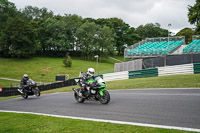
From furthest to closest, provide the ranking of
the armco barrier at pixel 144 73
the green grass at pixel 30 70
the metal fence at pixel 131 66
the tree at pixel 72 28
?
the tree at pixel 72 28, the green grass at pixel 30 70, the metal fence at pixel 131 66, the armco barrier at pixel 144 73

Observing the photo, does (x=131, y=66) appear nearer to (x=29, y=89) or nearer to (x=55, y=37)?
(x=29, y=89)

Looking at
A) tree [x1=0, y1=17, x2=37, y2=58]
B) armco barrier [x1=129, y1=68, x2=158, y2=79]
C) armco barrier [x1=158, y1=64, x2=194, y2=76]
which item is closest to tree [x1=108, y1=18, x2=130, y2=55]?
tree [x1=0, y1=17, x2=37, y2=58]

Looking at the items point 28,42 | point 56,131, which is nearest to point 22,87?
point 56,131

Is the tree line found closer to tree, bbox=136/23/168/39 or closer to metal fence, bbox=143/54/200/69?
tree, bbox=136/23/168/39

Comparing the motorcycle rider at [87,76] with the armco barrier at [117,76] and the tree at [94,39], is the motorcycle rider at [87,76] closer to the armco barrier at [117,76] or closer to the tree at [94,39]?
the armco barrier at [117,76]

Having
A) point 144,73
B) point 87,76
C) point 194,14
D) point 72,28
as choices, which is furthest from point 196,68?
point 72,28

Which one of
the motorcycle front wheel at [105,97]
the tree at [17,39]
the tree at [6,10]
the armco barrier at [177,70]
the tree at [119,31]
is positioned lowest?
the motorcycle front wheel at [105,97]

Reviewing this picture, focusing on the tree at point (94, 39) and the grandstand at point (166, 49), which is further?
the tree at point (94, 39)

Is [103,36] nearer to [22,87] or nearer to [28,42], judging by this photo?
[28,42]

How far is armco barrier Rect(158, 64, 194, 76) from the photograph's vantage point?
21797 millimetres

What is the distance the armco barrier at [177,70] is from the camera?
21797 mm

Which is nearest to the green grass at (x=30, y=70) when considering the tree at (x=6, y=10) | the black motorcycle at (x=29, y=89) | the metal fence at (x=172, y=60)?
the tree at (x=6, y=10)

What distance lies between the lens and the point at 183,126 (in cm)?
545

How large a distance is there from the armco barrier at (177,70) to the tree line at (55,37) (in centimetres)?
5157
